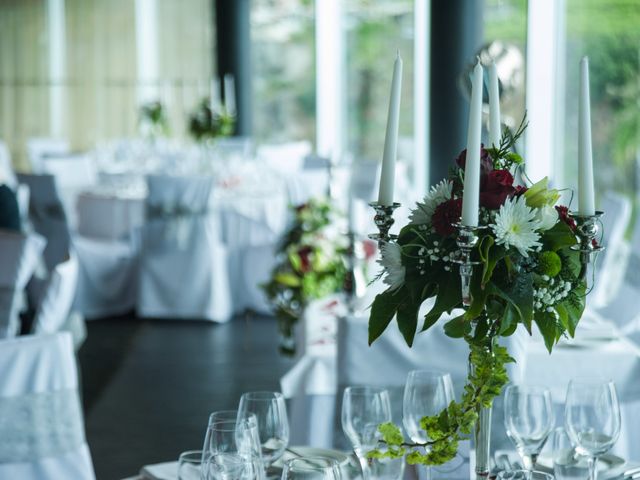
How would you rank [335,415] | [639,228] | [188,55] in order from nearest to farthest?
1. [335,415]
2. [639,228]
3. [188,55]

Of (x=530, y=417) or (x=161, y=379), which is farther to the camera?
(x=161, y=379)

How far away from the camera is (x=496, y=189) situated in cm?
156

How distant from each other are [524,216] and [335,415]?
151 cm

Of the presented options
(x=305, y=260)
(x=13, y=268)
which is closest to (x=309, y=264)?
(x=305, y=260)

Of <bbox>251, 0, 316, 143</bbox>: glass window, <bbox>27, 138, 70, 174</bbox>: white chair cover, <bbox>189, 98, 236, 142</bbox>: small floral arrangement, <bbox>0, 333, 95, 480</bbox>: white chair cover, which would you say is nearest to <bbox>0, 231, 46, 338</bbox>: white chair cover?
<bbox>0, 333, 95, 480</bbox>: white chair cover

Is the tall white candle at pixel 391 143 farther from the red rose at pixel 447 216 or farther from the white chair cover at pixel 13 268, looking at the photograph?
the white chair cover at pixel 13 268

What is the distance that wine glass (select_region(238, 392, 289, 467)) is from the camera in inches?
73.0

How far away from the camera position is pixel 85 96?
13195 mm

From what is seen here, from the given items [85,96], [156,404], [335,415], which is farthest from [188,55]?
[335,415]

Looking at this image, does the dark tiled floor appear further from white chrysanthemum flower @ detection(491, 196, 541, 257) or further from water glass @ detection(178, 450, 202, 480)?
white chrysanthemum flower @ detection(491, 196, 541, 257)

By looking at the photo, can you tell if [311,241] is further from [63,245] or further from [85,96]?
[85,96]

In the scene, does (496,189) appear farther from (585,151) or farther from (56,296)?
(56,296)

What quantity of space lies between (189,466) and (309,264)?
9.57 feet

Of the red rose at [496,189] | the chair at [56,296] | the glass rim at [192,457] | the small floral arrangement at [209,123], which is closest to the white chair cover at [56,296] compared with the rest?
the chair at [56,296]
